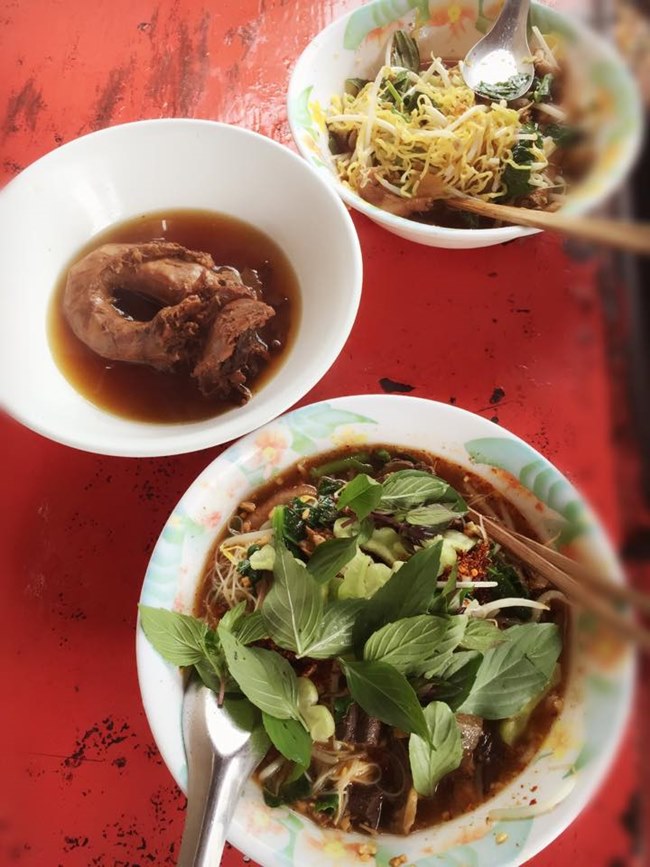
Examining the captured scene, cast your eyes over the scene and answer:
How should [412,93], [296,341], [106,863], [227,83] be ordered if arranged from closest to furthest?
[106,863], [296,341], [412,93], [227,83]

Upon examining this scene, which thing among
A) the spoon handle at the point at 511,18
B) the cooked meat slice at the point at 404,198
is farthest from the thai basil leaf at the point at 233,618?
the spoon handle at the point at 511,18

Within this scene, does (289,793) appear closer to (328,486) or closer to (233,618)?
(233,618)

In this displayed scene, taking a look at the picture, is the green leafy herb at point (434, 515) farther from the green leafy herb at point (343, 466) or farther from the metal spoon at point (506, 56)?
the metal spoon at point (506, 56)

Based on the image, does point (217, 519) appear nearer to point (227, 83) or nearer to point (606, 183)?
point (606, 183)

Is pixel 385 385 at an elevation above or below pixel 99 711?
above

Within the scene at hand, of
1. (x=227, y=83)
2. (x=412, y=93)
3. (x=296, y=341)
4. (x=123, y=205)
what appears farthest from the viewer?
(x=227, y=83)

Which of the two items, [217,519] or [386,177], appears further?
[386,177]

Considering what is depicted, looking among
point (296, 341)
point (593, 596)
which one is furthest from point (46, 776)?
point (593, 596)

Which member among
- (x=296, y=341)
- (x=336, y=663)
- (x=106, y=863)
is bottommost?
(x=106, y=863)
